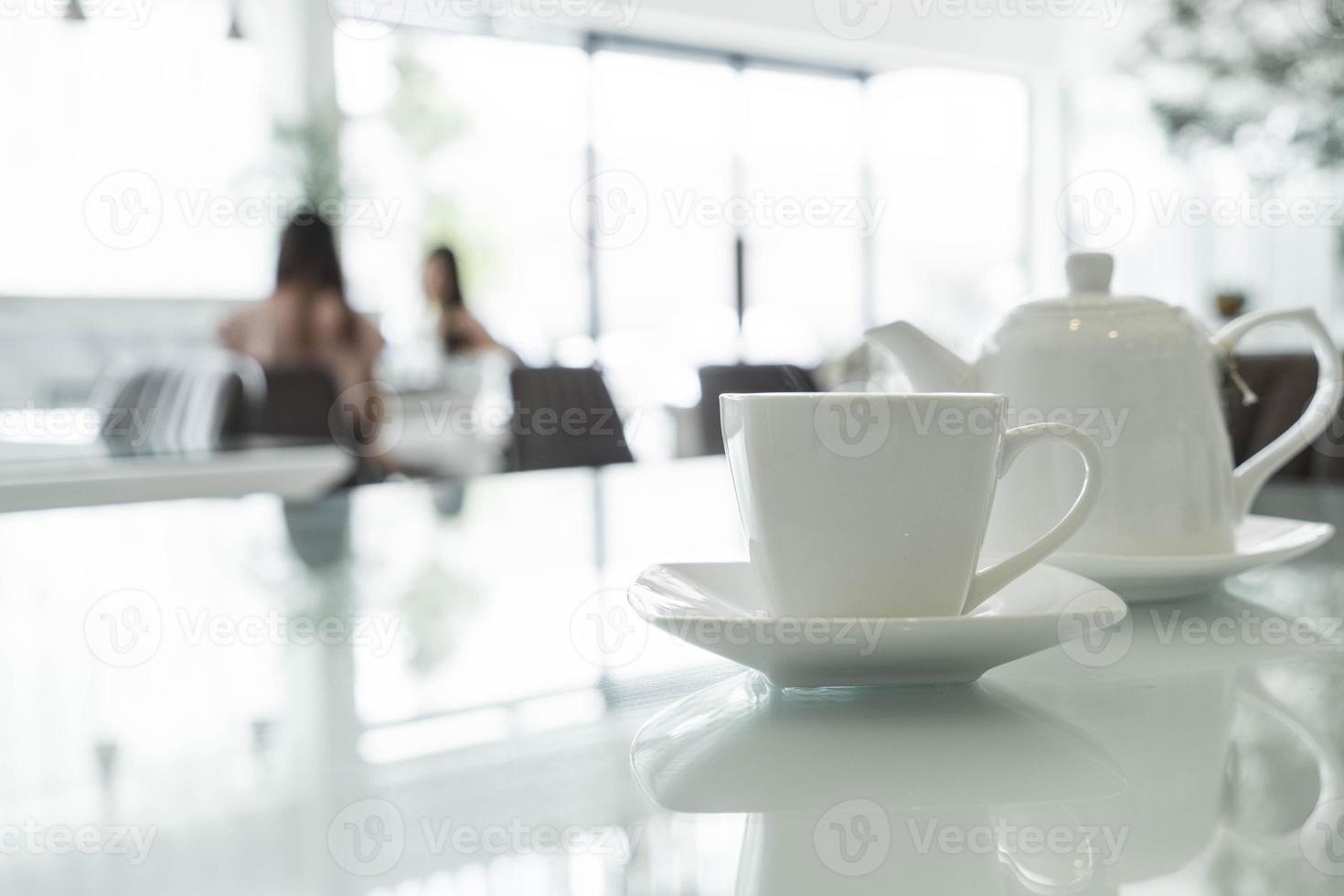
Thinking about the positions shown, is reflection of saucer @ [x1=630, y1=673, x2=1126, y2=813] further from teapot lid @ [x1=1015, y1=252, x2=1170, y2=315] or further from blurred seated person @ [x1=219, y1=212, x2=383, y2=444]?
blurred seated person @ [x1=219, y1=212, x2=383, y2=444]

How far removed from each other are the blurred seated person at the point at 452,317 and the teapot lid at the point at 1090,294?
3.95 metres

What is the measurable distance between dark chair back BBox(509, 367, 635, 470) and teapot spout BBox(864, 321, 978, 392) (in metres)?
1.23

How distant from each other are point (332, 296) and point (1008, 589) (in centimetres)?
344

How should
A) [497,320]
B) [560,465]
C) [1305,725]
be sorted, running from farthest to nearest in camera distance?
[497,320] → [560,465] → [1305,725]

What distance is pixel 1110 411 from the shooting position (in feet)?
1.56

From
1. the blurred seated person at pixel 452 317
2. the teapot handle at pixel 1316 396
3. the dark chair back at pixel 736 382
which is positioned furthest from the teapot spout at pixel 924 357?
the blurred seated person at pixel 452 317

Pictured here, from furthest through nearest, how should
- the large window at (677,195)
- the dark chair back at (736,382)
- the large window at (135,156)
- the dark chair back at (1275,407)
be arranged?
1. the large window at (677,195)
2. the large window at (135,156)
3. the dark chair back at (736,382)
4. the dark chair back at (1275,407)

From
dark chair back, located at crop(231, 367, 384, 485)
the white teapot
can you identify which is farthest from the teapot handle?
dark chair back, located at crop(231, 367, 384, 485)

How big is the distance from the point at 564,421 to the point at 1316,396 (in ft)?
4.50

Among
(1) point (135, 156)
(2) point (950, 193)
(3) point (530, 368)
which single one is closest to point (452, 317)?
(1) point (135, 156)

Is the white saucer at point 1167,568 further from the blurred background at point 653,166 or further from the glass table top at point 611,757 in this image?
the blurred background at point 653,166

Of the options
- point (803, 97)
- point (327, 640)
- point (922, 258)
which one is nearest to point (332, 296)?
point (327, 640)

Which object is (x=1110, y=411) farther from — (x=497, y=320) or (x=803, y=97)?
(x=803, y=97)

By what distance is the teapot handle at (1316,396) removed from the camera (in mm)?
494
